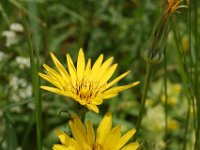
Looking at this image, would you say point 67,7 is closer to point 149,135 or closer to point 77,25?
point 77,25

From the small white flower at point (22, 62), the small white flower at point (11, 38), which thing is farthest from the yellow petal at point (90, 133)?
the small white flower at point (11, 38)

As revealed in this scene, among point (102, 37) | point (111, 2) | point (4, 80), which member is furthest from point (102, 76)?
point (111, 2)

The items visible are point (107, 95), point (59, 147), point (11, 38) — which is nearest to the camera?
point (59, 147)

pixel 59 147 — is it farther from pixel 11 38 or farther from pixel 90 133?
pixel 11 38

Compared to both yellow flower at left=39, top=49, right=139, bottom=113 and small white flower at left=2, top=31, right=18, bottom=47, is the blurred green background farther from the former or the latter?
yellow flower at left=39, top=49, right=139, bottom=113

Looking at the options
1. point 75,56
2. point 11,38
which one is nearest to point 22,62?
point 11,38

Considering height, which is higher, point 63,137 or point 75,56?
point 75,56

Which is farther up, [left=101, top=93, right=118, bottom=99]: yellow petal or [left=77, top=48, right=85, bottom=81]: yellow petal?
[left=77, top=48, right=85, bottom=81]: yellow petal

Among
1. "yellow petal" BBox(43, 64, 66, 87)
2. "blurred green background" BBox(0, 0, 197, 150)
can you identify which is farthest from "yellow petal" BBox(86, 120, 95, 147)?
"blurred green background" BBox(0, 0, 197, 150)
